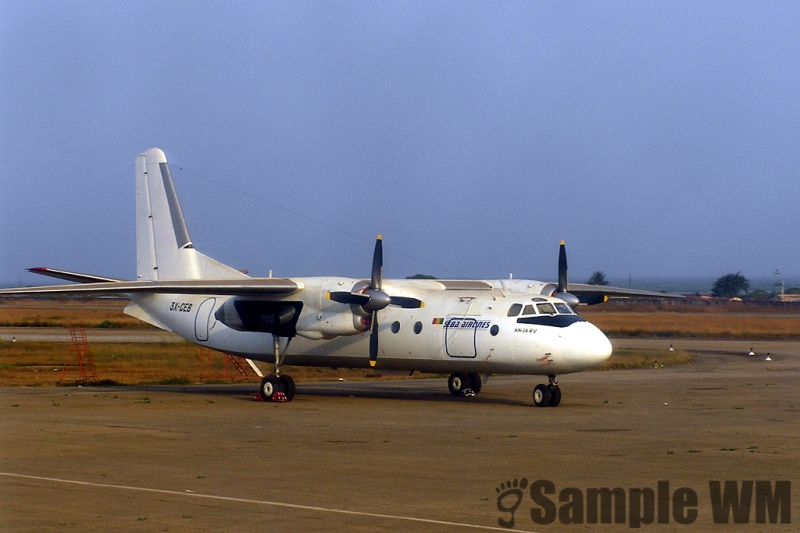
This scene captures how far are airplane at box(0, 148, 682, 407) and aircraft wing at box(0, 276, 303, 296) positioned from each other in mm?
26

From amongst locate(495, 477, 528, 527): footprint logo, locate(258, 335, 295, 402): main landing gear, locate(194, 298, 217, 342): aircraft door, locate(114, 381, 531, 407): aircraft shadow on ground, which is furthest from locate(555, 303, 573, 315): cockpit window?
locate(495, 477, 528, 527): footprint logo

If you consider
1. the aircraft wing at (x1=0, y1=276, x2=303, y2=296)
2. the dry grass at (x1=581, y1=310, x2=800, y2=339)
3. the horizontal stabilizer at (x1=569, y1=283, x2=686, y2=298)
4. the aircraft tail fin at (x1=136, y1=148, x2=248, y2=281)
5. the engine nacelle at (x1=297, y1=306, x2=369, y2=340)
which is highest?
the aircraft tail fin at (x1=136, y1=148, x2=248, y2=281)

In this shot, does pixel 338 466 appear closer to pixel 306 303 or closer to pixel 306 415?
pixel 306 415

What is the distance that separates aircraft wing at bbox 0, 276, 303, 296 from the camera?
2073cm

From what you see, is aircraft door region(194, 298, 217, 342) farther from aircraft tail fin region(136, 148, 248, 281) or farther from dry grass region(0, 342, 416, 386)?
dry grass region(0, 342, 416, 386)

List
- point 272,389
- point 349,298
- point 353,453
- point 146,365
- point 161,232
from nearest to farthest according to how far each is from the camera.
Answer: point 353,453
point 349,298
point 272,389
point 161,232
point 146,365

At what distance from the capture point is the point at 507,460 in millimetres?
13414

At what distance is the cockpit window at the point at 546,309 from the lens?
21391 millimetres

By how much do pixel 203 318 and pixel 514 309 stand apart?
850 centimetres

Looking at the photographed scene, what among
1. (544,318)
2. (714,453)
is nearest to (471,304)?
(544,318)

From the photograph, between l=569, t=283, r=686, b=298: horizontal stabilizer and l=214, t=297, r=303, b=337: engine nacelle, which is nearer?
l=214, t=297, r=303, b=337: engine nacelle

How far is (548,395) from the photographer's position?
21422 millimetres

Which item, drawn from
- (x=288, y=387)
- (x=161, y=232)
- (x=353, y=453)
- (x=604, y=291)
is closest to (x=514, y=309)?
(x=604, y=291)

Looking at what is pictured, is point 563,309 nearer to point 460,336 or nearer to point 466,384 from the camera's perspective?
point 460,336
